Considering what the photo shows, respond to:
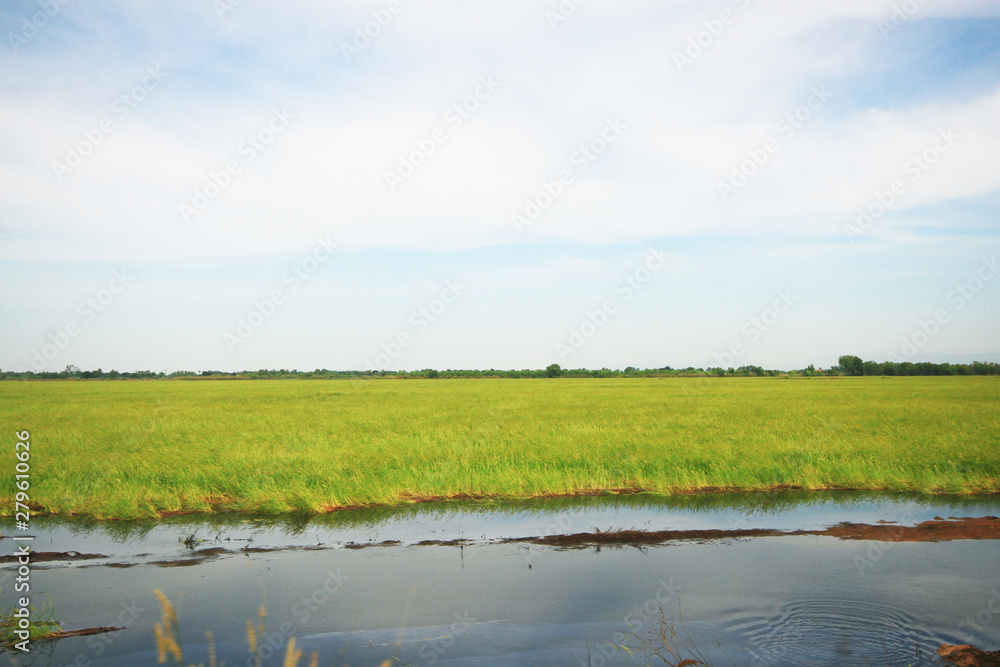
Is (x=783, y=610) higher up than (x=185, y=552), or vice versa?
(x=185, y=552)

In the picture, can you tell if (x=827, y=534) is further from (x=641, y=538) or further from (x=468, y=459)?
(x=468, y=459)

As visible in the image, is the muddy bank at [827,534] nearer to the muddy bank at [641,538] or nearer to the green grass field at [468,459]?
the muddy bank at [641,538]

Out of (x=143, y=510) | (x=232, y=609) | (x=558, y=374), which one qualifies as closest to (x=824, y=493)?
(x=232, y=609)

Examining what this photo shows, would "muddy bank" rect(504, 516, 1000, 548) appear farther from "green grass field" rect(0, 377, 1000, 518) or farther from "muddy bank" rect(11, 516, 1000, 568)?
"green grass field" rect(0, 377, 1000, 518)

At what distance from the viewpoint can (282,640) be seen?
20.9ft

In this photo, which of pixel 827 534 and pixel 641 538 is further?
pixel 827 534

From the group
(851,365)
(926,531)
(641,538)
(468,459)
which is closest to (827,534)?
(926,531)

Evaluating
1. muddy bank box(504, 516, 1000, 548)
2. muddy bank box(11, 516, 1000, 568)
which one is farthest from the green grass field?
muddy bank box(504, 516, 1000, 548)

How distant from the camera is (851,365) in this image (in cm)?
12875

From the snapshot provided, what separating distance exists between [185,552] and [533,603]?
603cm

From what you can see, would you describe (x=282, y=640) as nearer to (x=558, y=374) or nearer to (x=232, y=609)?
(x=232, y=609)

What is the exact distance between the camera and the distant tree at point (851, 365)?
124812 millimetres

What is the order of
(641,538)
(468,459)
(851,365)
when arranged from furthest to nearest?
(851,365) → (468,459) → (641,538)

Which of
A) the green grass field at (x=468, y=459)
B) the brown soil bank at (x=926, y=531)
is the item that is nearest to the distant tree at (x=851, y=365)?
the green grass field at (x=468, y=459)
